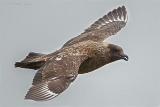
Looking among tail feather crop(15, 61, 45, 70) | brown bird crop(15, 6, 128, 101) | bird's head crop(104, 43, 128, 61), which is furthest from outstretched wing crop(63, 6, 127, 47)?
tail feather crop(15, 61, 45, 70)

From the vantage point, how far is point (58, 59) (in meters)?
12.6

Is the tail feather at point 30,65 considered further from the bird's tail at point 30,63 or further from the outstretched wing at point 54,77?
the outstretched wing at point 54,77

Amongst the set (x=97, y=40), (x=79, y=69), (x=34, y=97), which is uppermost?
(x=97, y=40)

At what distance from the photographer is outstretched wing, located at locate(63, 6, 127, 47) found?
14.4 metres

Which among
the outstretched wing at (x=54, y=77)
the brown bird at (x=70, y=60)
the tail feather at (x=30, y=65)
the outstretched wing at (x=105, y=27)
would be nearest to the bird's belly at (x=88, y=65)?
the brown bird at (x=70, y=60)

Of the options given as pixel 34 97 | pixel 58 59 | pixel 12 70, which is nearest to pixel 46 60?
pixel 58 59

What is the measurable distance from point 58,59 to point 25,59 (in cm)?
108

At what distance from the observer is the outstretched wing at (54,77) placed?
37.5 ft

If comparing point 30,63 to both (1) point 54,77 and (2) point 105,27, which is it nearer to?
(1) point 54,77

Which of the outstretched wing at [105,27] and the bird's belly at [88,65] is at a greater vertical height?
the outstretched wing at [105,27]

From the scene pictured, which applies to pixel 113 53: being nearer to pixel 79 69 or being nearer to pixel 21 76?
pixel 79 69

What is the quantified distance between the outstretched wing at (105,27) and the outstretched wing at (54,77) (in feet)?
5.35

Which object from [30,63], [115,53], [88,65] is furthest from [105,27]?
[30,63]

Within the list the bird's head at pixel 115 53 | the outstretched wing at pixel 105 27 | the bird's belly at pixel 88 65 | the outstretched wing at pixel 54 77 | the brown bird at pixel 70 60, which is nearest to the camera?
the outstretched wing at pixel 54 77
